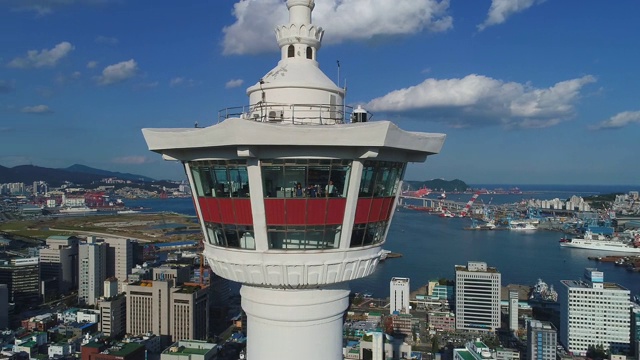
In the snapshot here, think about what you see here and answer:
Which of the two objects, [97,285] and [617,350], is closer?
[617,350]

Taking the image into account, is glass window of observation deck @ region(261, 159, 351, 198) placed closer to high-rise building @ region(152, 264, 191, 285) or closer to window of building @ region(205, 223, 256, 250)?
window of building @ region(205, 223, 256, 250)

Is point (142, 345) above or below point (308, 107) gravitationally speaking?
below

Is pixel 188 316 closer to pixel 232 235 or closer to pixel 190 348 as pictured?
pixel 190 348

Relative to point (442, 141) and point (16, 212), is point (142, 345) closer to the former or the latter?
point (442, 141)

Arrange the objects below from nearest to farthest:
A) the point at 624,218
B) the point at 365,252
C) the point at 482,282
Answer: the point at 365,252 < the point at 482,282 < the point at 624,218

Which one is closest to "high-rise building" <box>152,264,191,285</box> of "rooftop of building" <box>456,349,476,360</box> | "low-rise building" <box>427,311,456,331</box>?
"low-rise building" <box>427,311,456,331</box>

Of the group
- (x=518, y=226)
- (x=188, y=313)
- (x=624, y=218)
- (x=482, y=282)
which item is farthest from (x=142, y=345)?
(x=624, y=218)
